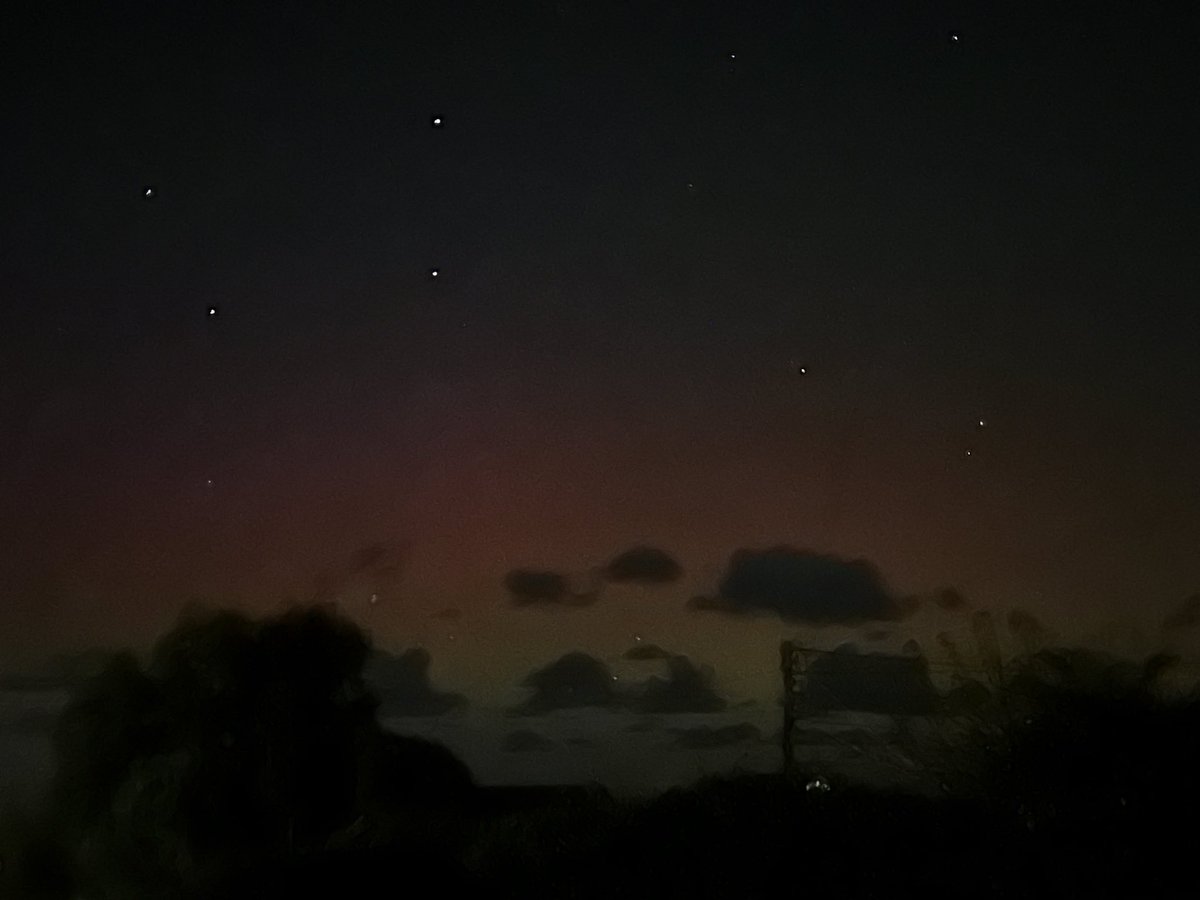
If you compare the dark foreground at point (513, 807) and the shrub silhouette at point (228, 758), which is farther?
the shrub silhouette at point (228, 758)

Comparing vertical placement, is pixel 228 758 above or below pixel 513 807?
above

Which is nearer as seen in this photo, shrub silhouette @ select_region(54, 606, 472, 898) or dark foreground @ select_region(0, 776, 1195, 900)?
dark foreground @ select_region(0, 776, 1195, 900)

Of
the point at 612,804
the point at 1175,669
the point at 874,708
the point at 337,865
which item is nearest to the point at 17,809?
the point at 337,865

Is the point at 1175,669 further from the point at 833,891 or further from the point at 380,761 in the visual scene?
the point at 380,761

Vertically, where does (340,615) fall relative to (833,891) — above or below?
above

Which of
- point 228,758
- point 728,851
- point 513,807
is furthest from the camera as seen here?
point 228,758

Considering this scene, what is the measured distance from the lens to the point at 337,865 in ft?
18.1

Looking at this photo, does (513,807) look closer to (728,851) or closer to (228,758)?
(728,851)

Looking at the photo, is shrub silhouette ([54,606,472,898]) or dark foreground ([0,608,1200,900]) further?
shrub silhouette ([54,606,472,898])

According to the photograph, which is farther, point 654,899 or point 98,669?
point 98,669

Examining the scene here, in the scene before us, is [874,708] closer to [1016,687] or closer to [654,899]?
[1016,687]

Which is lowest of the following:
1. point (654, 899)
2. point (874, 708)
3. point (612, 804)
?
point (654, 899)

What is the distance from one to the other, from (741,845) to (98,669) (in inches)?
98.1

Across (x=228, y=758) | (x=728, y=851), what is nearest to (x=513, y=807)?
(x=728, y=851)
